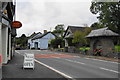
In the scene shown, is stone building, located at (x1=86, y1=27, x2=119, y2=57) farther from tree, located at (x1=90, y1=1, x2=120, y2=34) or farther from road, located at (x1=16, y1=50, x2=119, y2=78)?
road, located at (x1=16, y1=50, x2=119, y2=78)

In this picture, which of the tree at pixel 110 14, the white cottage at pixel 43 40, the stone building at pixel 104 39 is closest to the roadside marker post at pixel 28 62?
the stone building at pixel 104 39

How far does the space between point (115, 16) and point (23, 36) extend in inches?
3101

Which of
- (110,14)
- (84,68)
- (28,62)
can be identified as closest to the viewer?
(28,62)

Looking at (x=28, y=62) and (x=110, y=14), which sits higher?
(x=110, y=14)

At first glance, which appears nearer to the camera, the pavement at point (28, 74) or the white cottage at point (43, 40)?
the pavement at point (28, 74)

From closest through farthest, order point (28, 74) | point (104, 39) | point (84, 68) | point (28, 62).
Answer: point (28, 74), point (28, 62), point (84, 68), point (104, 39)

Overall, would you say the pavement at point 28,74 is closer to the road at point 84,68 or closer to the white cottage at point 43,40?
the road at point 84,68

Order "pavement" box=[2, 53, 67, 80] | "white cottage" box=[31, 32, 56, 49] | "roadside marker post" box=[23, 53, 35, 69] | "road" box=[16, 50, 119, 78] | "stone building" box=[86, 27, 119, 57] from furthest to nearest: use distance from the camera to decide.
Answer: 1. "white cottage" box=[31, 32, 56, 49]
2. "stone building" box=[86, 27, 119, 57]
3. "roadside marker post" box=[23, 53, 35, 69]
4. "road" box=[16, 50, 119, 78]
5. "pavement" box=[2, 53, 67, 80]

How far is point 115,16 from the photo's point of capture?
3934 cm

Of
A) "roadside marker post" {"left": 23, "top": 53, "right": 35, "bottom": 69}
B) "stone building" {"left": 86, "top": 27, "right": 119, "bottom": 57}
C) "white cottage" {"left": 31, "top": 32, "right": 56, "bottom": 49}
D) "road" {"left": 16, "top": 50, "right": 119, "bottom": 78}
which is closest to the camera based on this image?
"road" {"left": 16, "top": 50, "right": 119, "bottom": 78}

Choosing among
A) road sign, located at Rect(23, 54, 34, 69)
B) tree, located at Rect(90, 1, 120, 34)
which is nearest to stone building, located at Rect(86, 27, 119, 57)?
tree, located at Rect(90, 1, 120, 34)

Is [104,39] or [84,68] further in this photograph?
[104,39]

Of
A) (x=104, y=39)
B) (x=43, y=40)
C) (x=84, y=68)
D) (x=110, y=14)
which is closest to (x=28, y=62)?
(x=84, y=68)

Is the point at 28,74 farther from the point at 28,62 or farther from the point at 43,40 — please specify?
the point at 43,40
